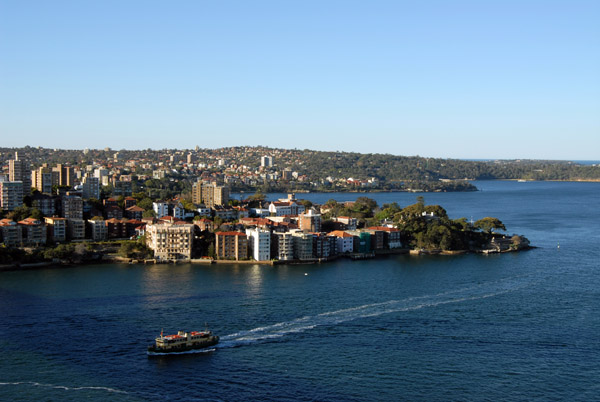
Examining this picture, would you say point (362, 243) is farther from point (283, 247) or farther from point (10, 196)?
point (10, 196)

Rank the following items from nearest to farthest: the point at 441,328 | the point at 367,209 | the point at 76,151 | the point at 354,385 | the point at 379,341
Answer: the point at 354,385 < the point at 379,341 < the point at 441,328 < the point at 367,209 < the point at 76,151

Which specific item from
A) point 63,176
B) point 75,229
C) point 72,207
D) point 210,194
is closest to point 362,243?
point 75,229

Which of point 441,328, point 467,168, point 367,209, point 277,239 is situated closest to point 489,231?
point 367,209

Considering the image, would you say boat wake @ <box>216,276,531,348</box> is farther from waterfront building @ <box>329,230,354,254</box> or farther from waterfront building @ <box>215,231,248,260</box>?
waterfront building @ <box>215,231,248,260</box>

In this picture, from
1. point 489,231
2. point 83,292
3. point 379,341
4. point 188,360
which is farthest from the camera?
point 489,231

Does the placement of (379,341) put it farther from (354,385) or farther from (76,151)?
(76,151)

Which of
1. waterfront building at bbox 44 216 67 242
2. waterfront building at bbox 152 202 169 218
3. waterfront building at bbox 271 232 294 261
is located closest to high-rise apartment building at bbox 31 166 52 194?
waterfront building at bbox 152 202 169 218

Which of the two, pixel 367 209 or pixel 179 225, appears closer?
pixel 179 225
